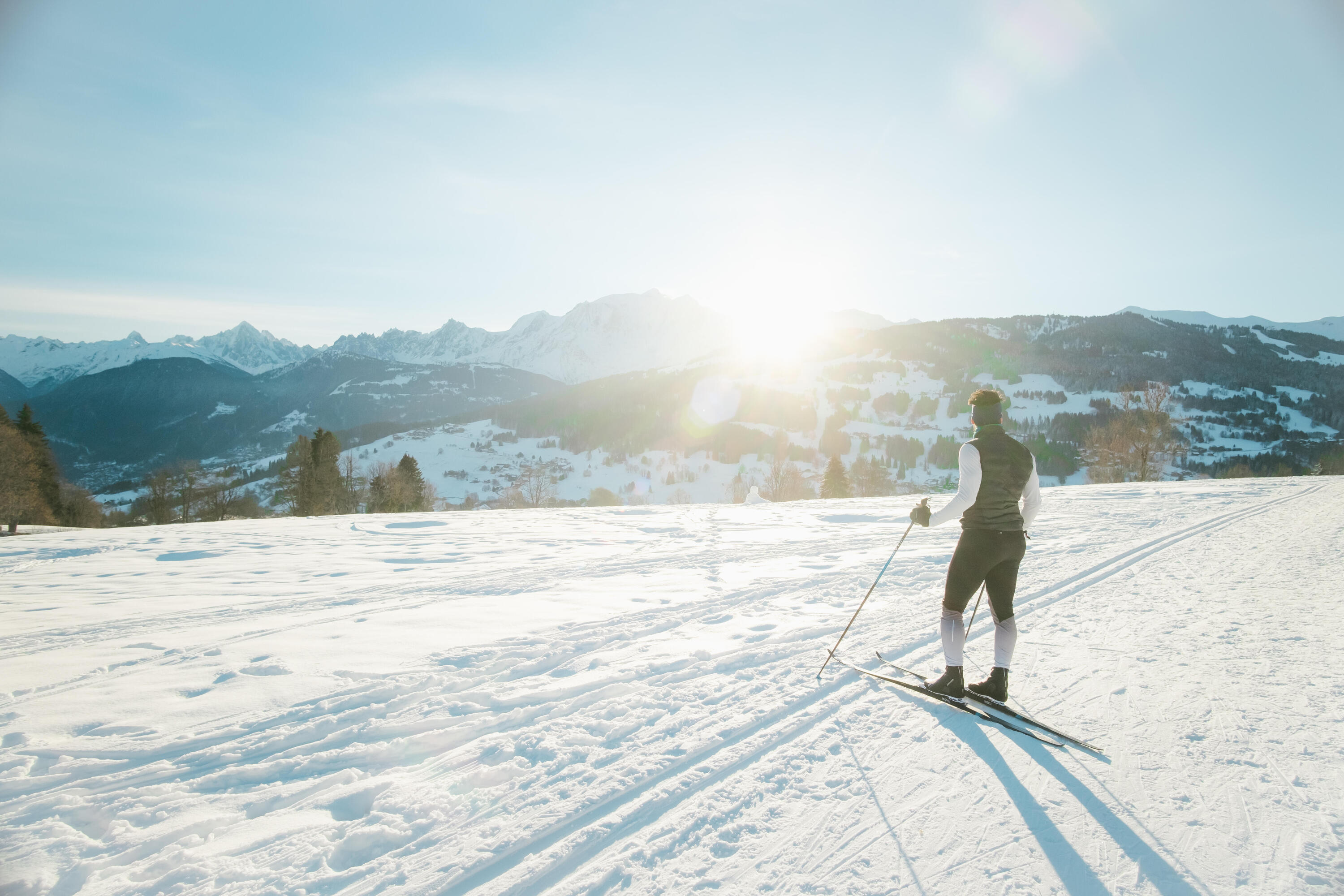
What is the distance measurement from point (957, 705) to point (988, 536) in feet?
4.60

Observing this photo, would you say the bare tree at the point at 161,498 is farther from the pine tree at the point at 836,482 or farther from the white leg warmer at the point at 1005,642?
the white leg warmer at the point at 1005,642

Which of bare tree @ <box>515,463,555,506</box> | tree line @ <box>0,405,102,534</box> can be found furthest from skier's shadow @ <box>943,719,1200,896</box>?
bare tree @ <box>515,463,555,506</box>

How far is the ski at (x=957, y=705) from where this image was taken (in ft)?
12.8

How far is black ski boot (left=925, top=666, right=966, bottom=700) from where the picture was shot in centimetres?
448

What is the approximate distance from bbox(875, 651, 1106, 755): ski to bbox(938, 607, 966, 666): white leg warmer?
0.28 m

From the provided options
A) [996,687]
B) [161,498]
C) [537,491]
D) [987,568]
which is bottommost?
[537,491]

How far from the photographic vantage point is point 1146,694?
443 centimetres

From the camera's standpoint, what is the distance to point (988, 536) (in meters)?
4.29

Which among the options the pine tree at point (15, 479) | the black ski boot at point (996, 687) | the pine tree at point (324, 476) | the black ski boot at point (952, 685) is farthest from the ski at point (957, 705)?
the pine tree at point (15, 479)

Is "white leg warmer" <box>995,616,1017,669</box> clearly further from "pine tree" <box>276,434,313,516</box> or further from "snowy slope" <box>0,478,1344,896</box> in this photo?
"pine tree" <box>276,434,313,516</box>

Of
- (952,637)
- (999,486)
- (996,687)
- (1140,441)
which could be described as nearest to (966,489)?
(999,486)

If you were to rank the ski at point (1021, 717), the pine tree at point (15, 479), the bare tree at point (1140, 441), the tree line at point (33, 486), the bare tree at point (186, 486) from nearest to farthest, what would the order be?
the ski at point (1021, 717)
the pine tree at point (15, 479)
the tree line at point (33, 486)
the bare tree at point (1140, 441)
the bare tree at point (186, 486)

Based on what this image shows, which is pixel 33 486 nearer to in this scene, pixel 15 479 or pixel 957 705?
pixel 15 479

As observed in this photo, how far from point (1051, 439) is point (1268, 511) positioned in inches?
5289
